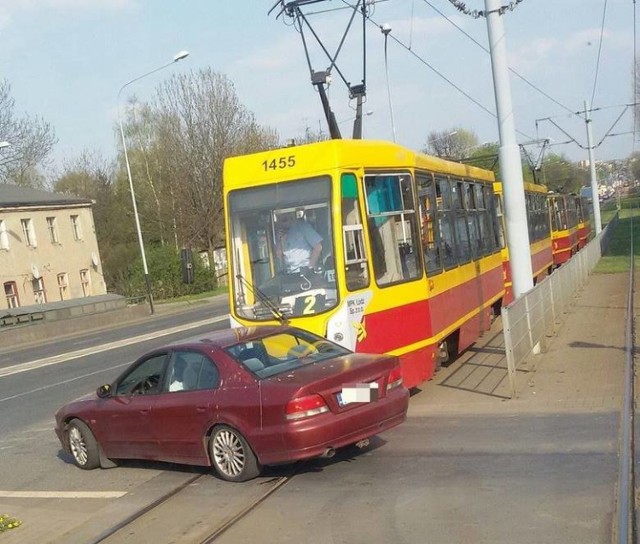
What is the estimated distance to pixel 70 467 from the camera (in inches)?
400

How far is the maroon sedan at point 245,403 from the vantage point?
756cm

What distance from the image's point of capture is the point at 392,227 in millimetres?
10750

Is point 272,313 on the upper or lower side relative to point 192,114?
lower

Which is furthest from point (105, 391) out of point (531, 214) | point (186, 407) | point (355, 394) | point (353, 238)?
point (531, 214)

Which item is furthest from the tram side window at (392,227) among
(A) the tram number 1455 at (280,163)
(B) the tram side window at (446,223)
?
→ (B) the tram side window at (446,223)

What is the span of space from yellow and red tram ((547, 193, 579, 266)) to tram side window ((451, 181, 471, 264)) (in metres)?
18.3

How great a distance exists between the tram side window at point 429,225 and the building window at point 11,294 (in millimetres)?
38894

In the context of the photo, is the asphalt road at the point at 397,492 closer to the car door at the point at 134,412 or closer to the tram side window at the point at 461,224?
the car door at the point at 134,412

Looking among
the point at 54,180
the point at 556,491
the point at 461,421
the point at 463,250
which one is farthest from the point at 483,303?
the point at 54,180

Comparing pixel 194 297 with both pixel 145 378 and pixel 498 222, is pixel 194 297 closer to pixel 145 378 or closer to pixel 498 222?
pixel 498 222

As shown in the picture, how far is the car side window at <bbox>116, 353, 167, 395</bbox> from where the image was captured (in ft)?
29.3

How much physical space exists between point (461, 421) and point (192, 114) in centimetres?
4803

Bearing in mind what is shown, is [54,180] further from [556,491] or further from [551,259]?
[556,491]

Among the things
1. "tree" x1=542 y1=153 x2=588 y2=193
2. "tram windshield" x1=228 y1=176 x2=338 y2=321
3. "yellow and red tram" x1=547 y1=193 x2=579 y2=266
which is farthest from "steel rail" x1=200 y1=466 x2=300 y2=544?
"tree" x1=542 y1=153 x2=588 y2=193
